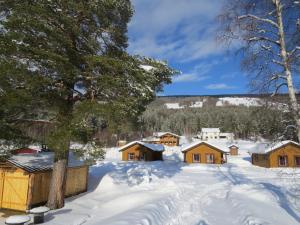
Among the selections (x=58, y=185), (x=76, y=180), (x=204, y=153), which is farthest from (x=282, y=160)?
(x=58, y=185)

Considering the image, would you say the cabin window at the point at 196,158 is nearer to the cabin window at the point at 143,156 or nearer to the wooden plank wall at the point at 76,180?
the cabin window at the point at 143,156

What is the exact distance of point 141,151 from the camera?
5125 cm

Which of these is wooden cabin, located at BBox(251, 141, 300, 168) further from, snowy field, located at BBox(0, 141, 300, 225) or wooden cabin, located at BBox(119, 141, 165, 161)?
snowy field, located at BBox(0, 141, 300, 225)

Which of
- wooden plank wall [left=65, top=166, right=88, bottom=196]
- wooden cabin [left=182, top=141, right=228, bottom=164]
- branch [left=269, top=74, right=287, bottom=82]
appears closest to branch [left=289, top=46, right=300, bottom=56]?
branch [left=269, top=74, right=287, bottom=82]

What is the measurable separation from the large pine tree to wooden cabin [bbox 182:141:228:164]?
34.6m

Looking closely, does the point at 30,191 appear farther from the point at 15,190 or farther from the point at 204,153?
the point at 204,153

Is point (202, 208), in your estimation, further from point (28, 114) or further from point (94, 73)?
point (28, 114)

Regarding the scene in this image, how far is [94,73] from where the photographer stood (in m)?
13.9

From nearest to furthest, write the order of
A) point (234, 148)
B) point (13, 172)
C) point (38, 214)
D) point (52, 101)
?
point (38, 214) → point (52, 101) → point (13, 172) → point (234, 148)

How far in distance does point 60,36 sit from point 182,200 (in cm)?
1089

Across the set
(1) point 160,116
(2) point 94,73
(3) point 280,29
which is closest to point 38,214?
(2) point 94,73

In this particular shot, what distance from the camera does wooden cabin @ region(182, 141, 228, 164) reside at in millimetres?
48250

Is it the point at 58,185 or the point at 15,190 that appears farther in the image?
the point at 15,190

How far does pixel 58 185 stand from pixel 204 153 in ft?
122
